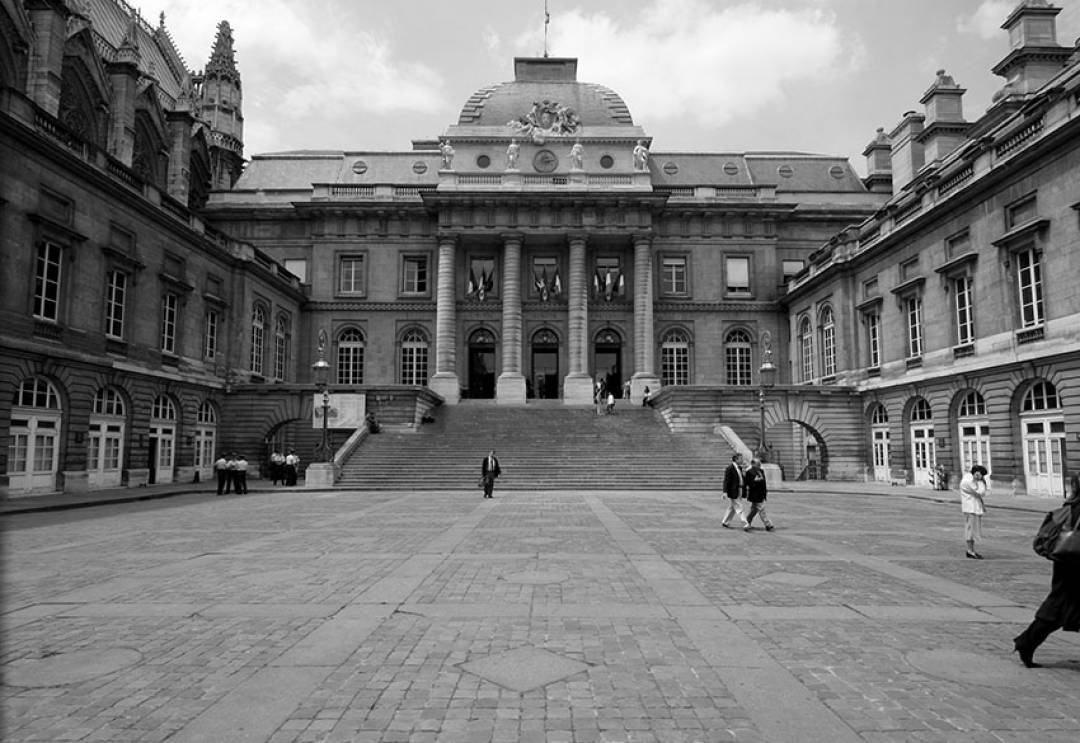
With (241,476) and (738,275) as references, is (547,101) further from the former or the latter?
(241,476)

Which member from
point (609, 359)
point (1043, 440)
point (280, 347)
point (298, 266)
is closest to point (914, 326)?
point (1043, 440)

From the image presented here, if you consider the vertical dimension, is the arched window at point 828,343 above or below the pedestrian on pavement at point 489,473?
above

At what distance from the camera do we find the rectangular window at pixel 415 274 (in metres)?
45.7

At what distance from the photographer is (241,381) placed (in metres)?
35.9

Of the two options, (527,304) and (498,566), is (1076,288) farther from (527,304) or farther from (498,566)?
(527,304)

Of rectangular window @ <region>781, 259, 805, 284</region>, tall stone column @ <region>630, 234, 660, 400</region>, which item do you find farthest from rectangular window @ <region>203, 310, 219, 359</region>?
rectangular window @ <region>781, 259, 805, 284</region>

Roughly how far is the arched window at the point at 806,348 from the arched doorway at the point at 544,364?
14494mm

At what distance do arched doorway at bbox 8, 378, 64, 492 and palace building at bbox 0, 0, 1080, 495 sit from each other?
85mm

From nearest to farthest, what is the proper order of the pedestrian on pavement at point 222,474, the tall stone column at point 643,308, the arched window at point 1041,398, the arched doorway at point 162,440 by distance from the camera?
the arched window at point 1041,398
the pedestrian on pavement at point 222,474
the arched doorway at point 162,440
the tall stone column at point 643,308

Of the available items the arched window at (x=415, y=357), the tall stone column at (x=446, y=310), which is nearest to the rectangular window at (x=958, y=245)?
the tall stone column at (x=446, y=310)

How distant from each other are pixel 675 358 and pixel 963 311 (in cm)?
1980

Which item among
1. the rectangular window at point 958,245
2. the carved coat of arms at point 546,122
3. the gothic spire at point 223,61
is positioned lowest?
the rectangular window at point 958,245

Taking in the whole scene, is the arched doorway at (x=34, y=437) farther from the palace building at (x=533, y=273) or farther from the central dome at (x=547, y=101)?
the central dome at (x=547, y=101)

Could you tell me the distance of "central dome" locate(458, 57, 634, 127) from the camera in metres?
46.6
